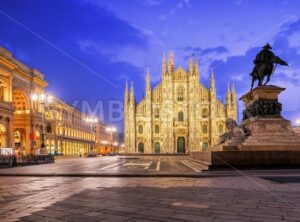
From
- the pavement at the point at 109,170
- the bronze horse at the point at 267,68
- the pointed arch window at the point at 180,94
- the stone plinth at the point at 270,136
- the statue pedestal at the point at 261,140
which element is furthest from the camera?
the pointed arch window at the point at 180,94

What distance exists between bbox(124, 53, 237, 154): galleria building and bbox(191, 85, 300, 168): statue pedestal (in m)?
51.4

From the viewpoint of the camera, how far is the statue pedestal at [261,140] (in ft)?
51.1

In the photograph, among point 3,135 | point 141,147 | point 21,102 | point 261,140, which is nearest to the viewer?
point 261,140

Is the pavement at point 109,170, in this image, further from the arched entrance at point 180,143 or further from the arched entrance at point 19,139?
the arched entrance at point 180,143

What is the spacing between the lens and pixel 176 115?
73688mm

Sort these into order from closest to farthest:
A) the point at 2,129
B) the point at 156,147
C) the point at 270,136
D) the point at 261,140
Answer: the point at 261,140 → the point at 270,136 → the point at 2,129 → the point at 156,147

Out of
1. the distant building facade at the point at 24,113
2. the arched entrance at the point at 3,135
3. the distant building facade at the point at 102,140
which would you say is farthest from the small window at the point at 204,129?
the arched entrance at the point at 3,135

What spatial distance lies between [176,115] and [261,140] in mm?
56081

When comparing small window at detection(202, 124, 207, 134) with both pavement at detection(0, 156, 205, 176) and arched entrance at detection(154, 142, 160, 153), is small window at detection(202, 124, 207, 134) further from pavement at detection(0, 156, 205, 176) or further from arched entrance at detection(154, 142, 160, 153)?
pavement at detection(0, 156, 205, 176)

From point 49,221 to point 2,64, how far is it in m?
39.1

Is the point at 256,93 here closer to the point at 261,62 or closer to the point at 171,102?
the point at 261,62

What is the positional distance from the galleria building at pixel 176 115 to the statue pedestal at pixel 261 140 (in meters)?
51.4

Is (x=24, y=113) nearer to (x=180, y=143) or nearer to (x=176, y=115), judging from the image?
(x=176, y=115)

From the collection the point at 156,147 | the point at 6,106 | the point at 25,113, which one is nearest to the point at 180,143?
the point at 156,147
